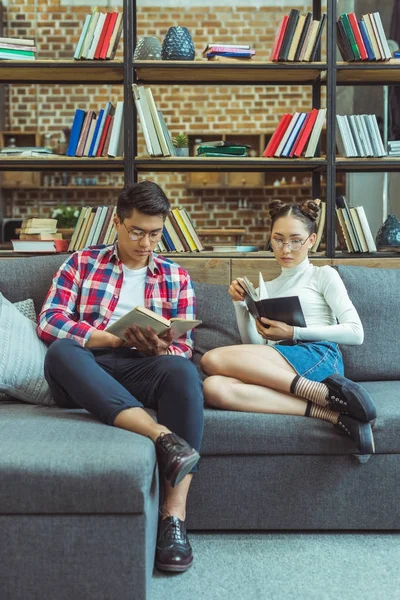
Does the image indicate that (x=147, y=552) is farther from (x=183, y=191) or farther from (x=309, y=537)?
(x=183, y=191)

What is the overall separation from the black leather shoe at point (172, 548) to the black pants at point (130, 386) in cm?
22

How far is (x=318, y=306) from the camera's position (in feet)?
8.59

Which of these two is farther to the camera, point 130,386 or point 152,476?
point 130,386

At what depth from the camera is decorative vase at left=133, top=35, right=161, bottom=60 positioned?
130 inches

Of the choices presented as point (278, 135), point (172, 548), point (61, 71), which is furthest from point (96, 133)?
point (172, 548)

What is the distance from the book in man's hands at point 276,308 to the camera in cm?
238

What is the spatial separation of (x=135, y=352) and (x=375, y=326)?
0.98 meters

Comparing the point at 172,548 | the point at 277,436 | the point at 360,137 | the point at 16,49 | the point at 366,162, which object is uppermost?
the point at 16,49

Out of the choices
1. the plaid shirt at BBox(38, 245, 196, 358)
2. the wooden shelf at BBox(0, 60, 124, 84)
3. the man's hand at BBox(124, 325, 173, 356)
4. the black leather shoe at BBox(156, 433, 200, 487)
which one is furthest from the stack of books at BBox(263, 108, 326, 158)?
the black leather shoe at BBox(156, 433, 200, 487)

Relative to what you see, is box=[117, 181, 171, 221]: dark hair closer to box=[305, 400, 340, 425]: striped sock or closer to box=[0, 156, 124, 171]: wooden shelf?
box=[305, 400, 340, 425]: striped sock

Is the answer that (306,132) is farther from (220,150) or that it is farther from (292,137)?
(220,150)

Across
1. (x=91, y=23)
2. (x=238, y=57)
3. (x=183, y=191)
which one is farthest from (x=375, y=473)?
(x=183, y=191)

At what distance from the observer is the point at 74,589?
1646 mm

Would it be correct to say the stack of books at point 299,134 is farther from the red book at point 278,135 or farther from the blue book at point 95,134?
the blue book at point 95,134
